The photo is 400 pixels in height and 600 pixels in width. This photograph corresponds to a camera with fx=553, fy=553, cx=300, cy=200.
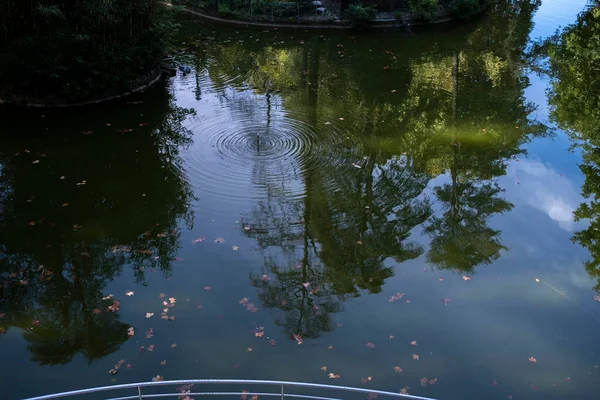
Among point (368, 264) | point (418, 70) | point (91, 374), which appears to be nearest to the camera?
point (91, 374)

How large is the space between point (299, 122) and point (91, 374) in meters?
9.14

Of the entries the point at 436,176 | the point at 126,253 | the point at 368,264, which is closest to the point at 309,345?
the point at 368,264

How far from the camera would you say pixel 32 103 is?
14852mm

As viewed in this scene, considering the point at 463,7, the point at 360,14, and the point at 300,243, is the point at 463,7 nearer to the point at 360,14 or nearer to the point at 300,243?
the point at 360,14

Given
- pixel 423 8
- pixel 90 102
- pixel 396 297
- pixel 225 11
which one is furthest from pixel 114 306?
pixel 423 8

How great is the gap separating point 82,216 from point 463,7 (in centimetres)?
2096

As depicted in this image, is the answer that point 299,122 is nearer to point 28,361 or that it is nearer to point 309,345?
point 309,345

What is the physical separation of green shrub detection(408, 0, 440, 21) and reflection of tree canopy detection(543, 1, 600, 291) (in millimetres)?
5223

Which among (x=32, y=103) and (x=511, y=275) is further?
(x=32, y=103)

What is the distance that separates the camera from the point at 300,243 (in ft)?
33.4

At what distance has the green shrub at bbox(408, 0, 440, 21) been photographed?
2439 centimetres

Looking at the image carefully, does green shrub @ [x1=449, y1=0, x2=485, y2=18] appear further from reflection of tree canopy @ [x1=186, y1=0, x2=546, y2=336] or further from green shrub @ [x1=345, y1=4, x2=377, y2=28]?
green shrub @ [x1=345, y1=4, x2=377, y2=28]

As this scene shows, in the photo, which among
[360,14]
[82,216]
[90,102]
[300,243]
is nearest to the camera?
[300,243]

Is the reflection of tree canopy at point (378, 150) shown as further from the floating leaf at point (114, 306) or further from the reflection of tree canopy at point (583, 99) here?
the floating leaf at point (114, 306)
